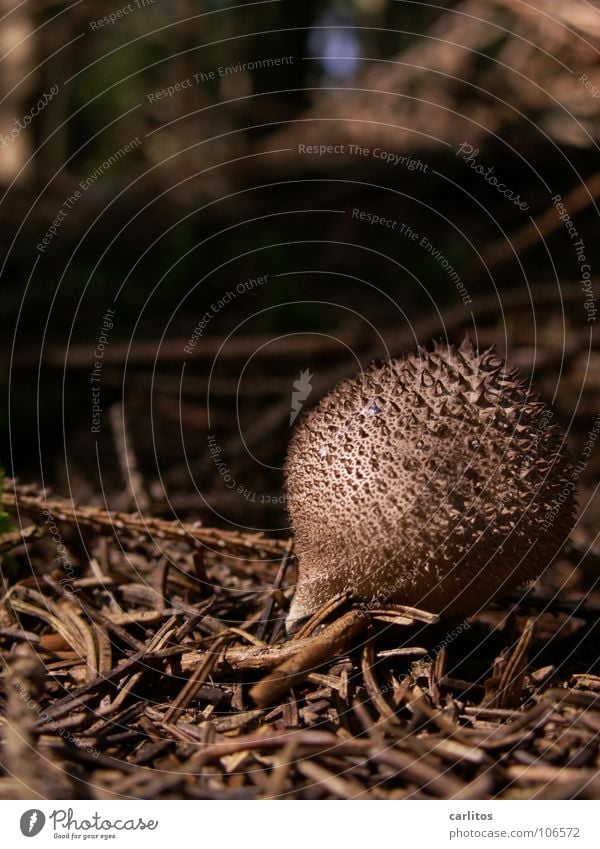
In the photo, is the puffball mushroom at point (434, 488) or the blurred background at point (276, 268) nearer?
the puffball mushroom at point (434, 488)

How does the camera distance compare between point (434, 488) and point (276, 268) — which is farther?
point (276, 268)

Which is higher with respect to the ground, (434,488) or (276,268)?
(276,268)

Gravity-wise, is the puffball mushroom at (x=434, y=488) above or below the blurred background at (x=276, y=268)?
below

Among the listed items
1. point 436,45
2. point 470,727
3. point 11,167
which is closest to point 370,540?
point 470,727
